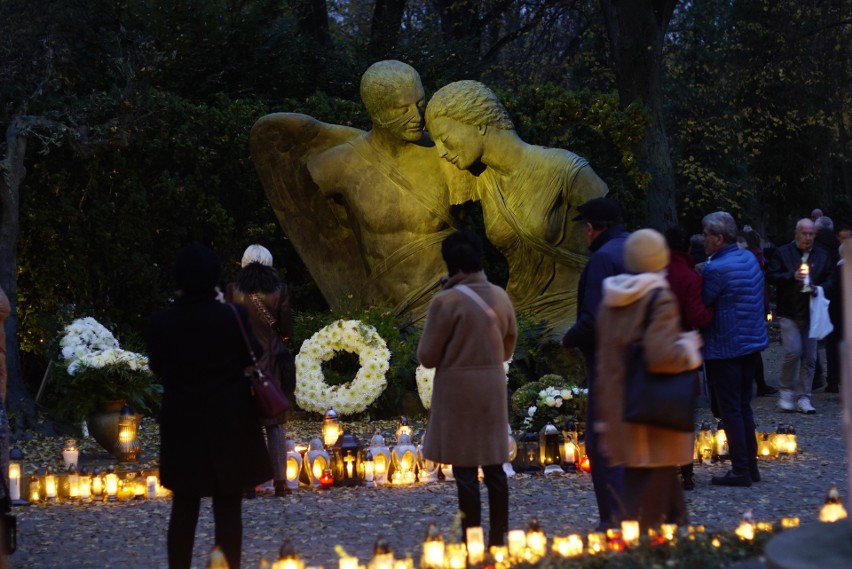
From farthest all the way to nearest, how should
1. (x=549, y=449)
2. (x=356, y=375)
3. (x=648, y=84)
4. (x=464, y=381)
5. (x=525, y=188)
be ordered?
(x=648, y=84) → (x=525, y=188) → (x=356, y=375) → (x=549, y=449) → (x=464, y=381)

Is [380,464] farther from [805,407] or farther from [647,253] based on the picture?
[805,407]

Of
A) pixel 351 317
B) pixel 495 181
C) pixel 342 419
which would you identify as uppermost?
pixel 495 181

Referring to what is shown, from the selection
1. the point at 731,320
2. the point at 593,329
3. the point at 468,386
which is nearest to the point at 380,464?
the point at 731,320

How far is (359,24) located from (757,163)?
1037 cm

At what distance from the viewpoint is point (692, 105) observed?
26.1 meters

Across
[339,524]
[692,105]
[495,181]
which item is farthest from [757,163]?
[339,524]

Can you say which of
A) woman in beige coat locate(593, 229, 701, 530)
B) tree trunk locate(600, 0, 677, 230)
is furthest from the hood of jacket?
tree trunk locate(600, 0, 677, 230)

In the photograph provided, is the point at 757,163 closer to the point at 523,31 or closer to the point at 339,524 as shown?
the point at 523,31

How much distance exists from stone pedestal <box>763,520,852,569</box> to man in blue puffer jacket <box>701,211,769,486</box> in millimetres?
3207

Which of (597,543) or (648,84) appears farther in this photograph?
(648,84)

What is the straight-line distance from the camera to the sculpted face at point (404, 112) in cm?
1280

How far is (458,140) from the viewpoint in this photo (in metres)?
12.6

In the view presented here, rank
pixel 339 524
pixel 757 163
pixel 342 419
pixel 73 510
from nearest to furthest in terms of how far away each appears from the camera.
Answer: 1. pixel 339 524
2. pixel 73 510
3. pixel 342 419
4. pixel 757 163

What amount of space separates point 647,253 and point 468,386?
3.97ft
